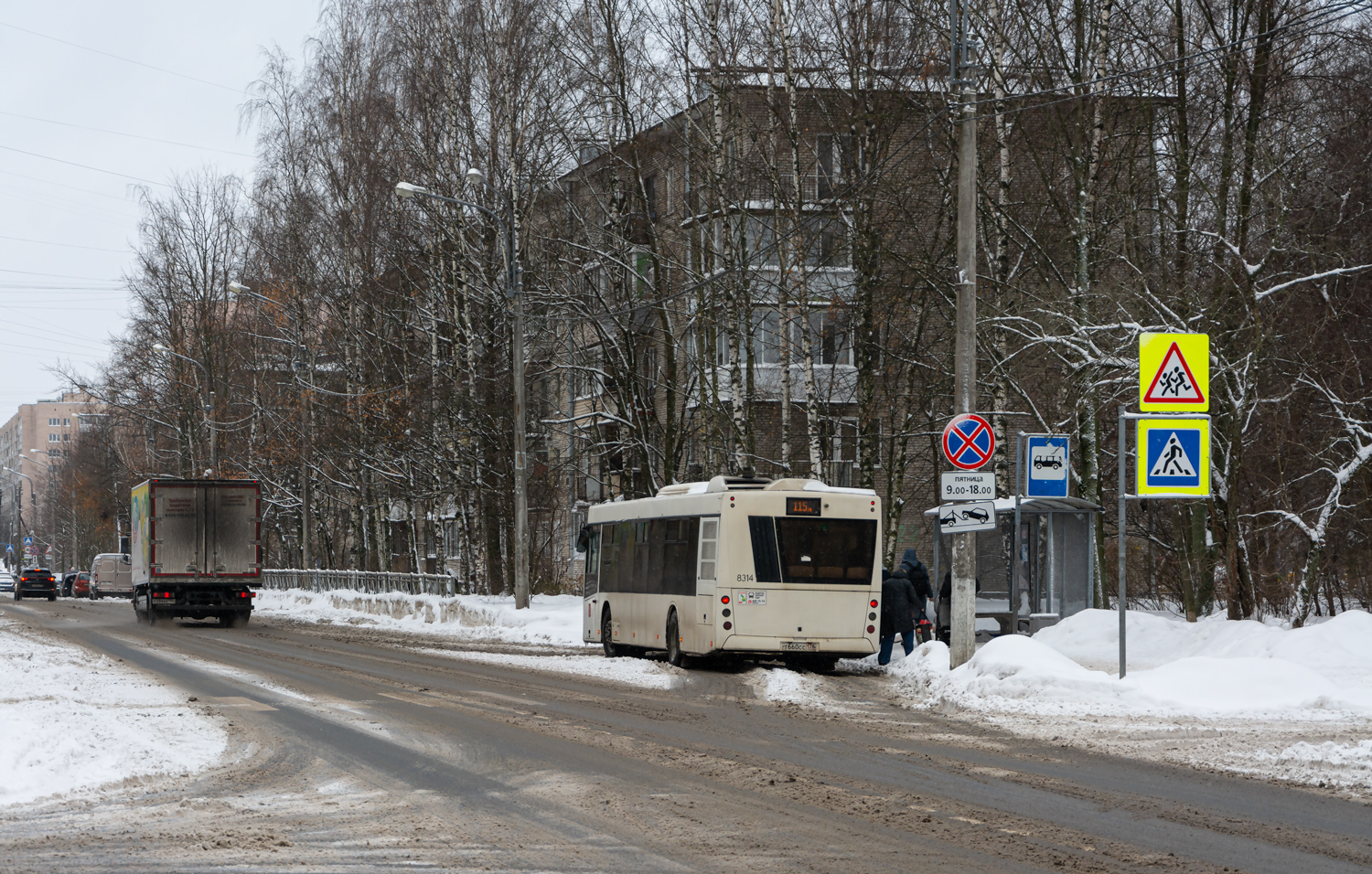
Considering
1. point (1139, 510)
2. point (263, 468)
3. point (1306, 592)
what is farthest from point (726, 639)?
point (263, 468)

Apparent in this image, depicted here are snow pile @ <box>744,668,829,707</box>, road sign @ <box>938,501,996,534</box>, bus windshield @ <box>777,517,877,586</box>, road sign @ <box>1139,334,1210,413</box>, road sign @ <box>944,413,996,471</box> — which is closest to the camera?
road sign @ <box>1139,334,1210,413</box>

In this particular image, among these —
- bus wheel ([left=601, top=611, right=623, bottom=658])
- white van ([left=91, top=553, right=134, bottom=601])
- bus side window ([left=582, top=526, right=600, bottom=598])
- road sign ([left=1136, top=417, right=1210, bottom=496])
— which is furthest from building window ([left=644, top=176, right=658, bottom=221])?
white van ([left=91, top=553, right=134, bottom=601])

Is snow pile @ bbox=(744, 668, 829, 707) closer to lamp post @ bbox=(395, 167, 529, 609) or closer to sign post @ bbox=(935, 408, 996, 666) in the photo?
sign post @ bbox=(935, 408, 996, 666)

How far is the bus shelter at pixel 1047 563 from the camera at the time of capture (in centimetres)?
2438

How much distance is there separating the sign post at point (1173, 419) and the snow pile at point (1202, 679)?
1.27 metres

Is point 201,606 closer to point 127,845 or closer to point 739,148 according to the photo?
point 739,148

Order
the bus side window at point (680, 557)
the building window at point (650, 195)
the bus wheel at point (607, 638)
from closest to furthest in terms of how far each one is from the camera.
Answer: the bus side window at point (680, 557) → the bus wheel at point (607, 638) → the building window at point (650, 195)

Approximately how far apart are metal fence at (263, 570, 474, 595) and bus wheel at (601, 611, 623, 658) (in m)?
12.9

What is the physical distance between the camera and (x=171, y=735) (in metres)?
13.2

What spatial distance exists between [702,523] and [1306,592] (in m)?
8.86

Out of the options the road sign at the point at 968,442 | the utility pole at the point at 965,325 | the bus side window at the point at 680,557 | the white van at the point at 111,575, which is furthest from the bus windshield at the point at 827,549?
the white van at the point at 111,575

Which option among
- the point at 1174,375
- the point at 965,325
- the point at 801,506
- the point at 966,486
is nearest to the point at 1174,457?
the point at 1174,375

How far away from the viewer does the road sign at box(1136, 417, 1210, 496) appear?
1570 centimetres

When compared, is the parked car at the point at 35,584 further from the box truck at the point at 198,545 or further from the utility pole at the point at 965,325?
the utility pole at the point at 965,325
